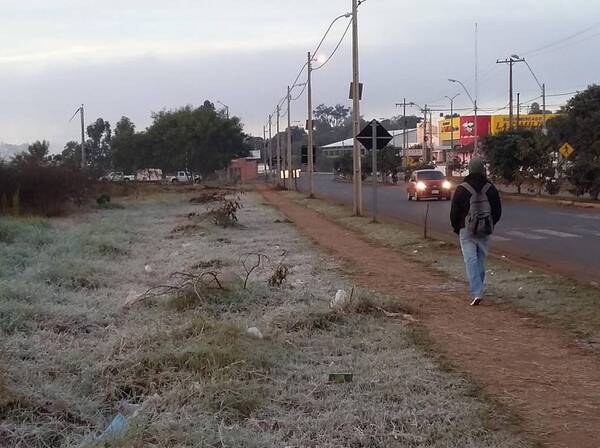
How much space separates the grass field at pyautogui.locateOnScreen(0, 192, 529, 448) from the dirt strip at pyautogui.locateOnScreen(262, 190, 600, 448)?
242mm

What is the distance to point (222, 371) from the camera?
5832 mm

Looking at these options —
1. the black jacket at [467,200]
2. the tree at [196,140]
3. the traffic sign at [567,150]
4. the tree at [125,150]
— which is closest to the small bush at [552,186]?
the traffic sign at [567,150]

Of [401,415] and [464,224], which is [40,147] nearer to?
[464,224]

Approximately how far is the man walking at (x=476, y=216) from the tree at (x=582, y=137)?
2494 cm

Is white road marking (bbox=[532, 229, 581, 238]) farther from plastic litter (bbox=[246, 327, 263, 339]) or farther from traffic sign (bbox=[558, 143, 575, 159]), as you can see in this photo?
traffic sign (bbox=[558, 143, 575, 159])

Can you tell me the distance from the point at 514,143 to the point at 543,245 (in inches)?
1022

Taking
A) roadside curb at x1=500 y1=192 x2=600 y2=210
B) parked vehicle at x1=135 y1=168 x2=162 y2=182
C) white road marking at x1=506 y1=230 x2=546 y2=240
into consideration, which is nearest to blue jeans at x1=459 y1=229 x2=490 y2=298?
white road marking at x1=506 y1=230 x2=546 y2=240

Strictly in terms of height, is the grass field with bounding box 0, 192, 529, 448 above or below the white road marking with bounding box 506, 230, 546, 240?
above

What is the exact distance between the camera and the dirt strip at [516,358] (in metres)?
5.18

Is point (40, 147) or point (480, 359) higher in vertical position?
point (40, 147)

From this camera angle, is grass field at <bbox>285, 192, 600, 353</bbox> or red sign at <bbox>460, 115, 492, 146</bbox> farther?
red sign at <bbox>460, 115, 492, 146</bbox>

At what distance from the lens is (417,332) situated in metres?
7.90

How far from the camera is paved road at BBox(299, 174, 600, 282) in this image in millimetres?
14359

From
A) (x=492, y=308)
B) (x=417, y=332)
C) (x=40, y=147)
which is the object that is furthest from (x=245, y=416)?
(x=40, y=147)
